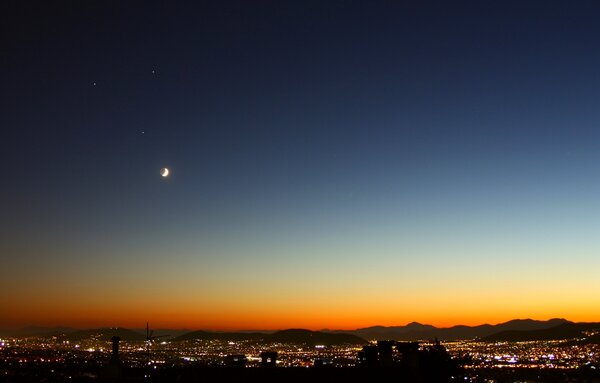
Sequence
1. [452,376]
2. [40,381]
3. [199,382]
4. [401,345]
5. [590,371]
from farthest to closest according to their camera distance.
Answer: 1. [590,371]
2. [40,381]
3. [452,376]
4. [401,345]
5. [199,382]

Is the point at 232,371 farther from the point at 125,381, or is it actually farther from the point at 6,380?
the point at 6,380

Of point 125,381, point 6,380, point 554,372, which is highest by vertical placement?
point 125,381

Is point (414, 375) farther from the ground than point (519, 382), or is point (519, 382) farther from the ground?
point (414, 375)

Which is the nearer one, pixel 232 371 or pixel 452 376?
pixel 232 371

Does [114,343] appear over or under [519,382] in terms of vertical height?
over

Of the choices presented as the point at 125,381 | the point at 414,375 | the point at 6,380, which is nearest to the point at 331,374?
the point at 414,375

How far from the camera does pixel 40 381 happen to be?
67.8 meters

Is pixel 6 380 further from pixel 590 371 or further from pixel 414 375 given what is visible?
pixel 590 371

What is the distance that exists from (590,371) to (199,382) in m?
121

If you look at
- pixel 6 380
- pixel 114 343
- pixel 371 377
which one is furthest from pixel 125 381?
pixel 6 380

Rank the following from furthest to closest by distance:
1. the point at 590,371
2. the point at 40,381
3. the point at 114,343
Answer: the point at 590,371 < the point at 40,381 < the point at 114,343

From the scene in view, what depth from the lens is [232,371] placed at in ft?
69.1

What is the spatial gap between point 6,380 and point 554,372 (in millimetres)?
105596

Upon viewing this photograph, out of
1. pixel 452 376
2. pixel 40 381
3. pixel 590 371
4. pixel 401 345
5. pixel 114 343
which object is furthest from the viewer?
pixel 590 371
